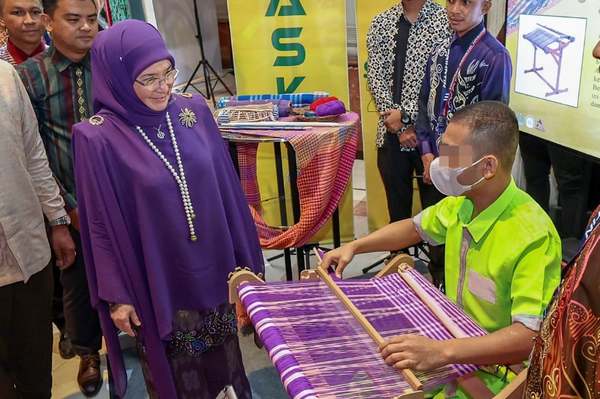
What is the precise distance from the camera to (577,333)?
0.82 m

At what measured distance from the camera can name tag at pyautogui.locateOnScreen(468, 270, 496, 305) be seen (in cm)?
154

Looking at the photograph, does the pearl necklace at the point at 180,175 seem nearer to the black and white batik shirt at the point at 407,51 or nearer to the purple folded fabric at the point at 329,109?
the purple folded fabric at the point at 329,109

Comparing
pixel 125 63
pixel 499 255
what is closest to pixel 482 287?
pixel 499 255

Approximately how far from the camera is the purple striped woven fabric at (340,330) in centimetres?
123

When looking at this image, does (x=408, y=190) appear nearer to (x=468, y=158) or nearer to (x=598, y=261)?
(x=468, y=158)

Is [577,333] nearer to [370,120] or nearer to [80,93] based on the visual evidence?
[80,93]

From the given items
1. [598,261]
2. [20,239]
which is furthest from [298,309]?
[20,239]

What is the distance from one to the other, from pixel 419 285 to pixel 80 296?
1669 millimetres

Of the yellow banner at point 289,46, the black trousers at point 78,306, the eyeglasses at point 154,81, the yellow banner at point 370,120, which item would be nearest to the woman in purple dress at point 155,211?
the eyeglasses at point 154,81

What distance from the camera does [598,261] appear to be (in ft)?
2.64

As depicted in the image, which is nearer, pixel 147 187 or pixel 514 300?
pixel 514 300

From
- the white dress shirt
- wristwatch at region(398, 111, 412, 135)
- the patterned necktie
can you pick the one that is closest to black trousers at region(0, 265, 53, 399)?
the white dress shirt

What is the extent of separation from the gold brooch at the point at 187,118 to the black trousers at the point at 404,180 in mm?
1603

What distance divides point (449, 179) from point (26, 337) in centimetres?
172
